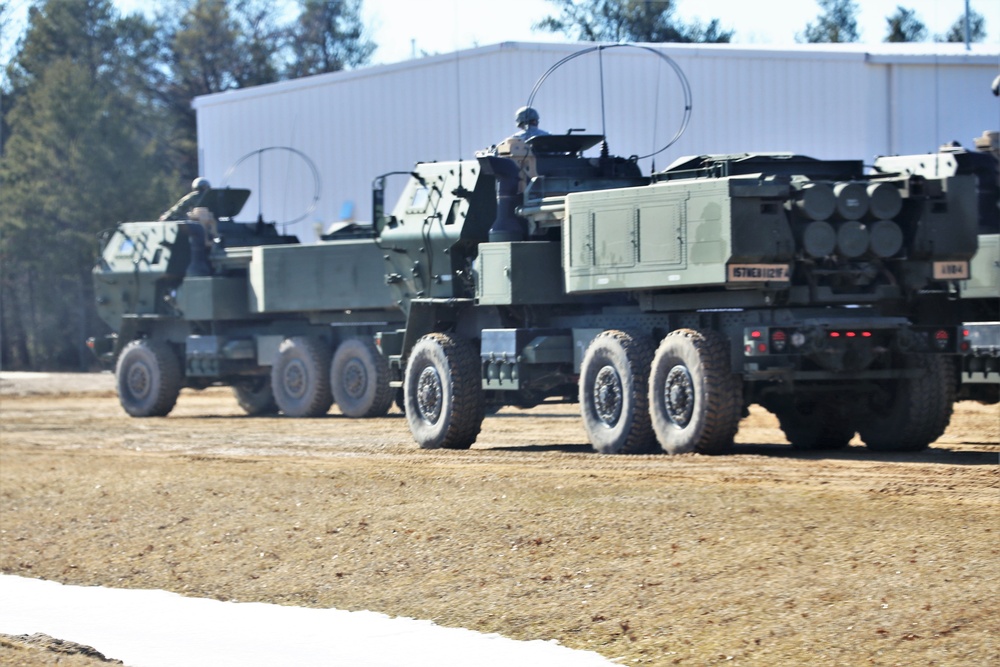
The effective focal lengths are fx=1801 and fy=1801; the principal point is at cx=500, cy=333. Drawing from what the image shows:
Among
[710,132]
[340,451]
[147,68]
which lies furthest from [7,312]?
[340,451]

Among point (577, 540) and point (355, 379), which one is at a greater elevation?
point (355, 379)

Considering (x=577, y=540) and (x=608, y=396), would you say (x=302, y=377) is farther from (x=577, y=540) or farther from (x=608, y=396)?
(x=577, y=540)

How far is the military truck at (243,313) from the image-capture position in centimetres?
2469

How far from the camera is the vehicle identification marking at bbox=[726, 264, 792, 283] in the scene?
15.0 meters

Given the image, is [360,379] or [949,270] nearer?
[949,270]

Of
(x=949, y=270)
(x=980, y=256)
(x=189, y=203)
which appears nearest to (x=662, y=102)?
(x=189, y=203)

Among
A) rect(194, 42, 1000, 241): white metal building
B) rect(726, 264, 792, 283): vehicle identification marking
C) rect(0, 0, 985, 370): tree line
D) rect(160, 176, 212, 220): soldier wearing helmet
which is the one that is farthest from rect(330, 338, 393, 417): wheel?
rect(0, 0, 985, 370): tree line

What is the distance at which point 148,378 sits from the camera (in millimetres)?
27609

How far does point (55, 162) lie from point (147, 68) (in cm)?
1346

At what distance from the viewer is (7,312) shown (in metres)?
52.3

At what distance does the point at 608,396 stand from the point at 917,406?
2774 millimetres

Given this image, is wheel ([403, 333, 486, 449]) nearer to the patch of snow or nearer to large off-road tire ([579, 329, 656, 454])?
large off-road tire ([579, 329, 656, 454])

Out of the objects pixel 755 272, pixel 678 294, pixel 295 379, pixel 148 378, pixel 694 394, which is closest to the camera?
pixel 755 272

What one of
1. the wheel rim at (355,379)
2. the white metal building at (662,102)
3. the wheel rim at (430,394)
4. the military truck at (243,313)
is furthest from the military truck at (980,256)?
the wheel rim at (355,379)
